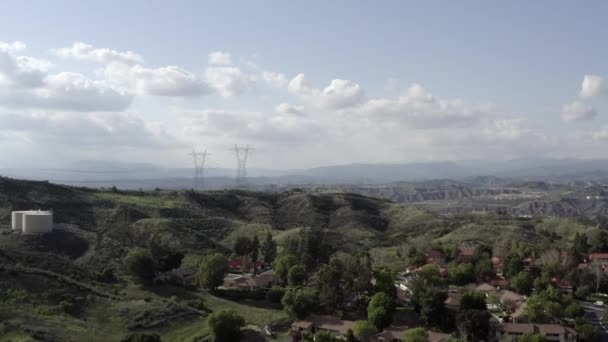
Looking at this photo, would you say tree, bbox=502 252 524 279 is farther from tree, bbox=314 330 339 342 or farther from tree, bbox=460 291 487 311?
tree, bbox=314 330 339 342

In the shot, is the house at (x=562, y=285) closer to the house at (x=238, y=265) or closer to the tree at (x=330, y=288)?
the tree at (x=330, y=288)

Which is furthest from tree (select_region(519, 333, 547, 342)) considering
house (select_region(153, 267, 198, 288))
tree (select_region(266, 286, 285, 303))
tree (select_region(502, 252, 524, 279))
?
house (select_region(153, 267, 198, 288))

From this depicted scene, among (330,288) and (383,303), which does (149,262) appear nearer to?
(330,288)

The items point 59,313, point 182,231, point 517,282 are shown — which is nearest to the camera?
point 59,313

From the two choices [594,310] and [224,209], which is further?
[224,209]

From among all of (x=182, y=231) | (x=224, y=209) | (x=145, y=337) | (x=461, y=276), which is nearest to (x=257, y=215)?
(x=224, y=209)

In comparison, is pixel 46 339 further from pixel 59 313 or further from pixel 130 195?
pixel 130 195

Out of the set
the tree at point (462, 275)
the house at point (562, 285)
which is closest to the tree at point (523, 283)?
the house at point (562, 285)
